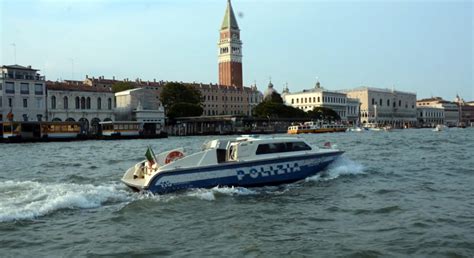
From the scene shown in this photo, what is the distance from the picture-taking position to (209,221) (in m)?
10.7

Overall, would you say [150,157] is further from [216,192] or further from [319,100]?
[319,100]

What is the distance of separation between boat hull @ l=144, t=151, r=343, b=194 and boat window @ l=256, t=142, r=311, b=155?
396mm

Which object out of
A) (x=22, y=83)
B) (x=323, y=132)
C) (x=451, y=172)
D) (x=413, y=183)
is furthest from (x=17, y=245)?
(x=323, y=132)

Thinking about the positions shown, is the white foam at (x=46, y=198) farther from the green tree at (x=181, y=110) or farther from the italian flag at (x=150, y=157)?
the green tree at (x=181, y=110)

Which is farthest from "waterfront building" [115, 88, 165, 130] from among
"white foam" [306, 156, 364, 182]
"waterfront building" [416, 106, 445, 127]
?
"waterfront building" [416, 106, 445, 127]

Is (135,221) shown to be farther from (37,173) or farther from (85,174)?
(37,173)

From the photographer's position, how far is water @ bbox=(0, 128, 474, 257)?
8.63 m

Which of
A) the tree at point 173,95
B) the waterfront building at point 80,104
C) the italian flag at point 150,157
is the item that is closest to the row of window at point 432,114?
the tree at point 173,95

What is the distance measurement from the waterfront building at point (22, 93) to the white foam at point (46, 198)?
5547 cm

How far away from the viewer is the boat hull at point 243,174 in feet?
44.9

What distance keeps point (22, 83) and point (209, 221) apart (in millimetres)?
66550

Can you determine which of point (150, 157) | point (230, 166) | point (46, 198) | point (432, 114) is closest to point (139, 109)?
point (150, 157)

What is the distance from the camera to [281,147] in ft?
53.2

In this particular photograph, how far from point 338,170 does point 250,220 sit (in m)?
8.24
